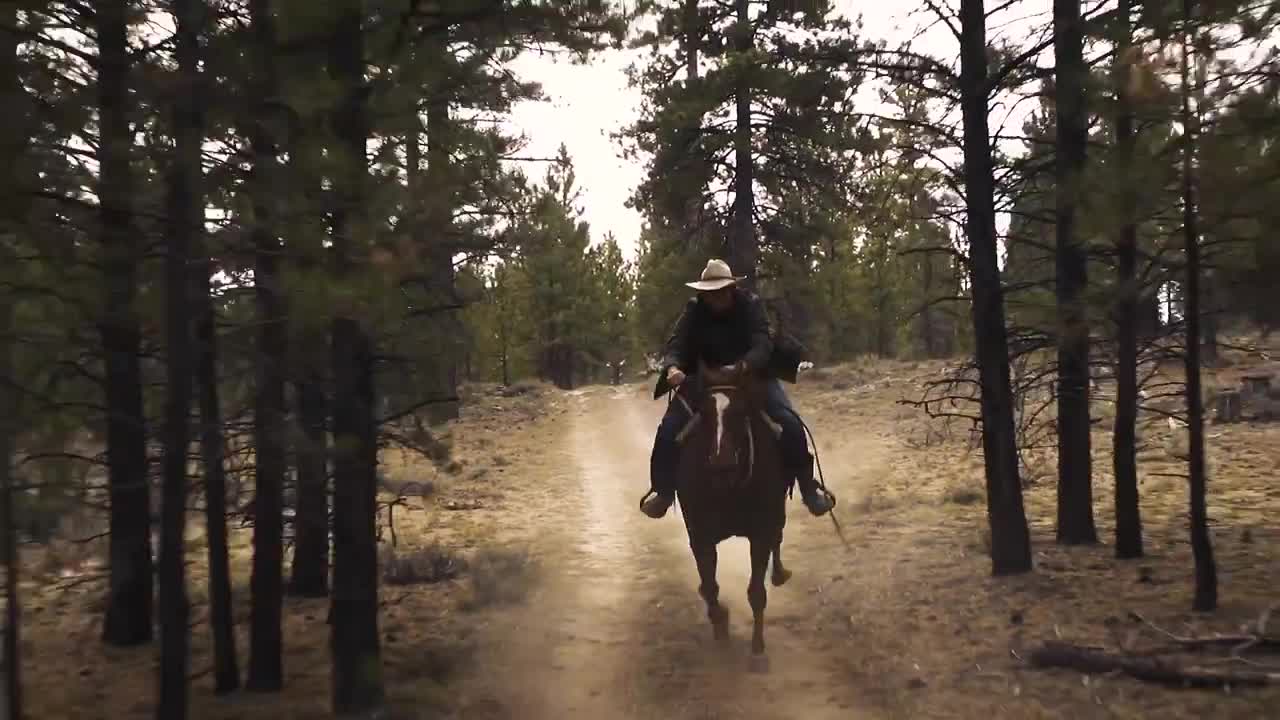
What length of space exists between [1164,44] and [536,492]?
50.0 feet

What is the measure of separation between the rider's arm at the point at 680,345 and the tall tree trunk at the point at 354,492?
9.97 feet

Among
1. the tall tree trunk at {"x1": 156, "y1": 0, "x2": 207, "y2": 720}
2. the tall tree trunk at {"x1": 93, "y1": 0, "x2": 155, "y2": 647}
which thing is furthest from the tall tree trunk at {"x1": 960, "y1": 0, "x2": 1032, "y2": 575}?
the tall tree trunk at {"x1": 93, "y1": 0, "x2": 155, "y2": 647}

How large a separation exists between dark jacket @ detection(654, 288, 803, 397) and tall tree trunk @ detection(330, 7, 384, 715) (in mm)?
3099

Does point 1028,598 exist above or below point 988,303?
below

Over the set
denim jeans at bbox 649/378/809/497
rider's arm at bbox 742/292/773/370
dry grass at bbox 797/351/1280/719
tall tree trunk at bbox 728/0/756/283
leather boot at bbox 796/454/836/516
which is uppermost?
tall tree trunk at bbox 728/0/756/283

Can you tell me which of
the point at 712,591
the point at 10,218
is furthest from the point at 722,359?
the point at 10,218

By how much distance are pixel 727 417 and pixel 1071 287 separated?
4.79 meters

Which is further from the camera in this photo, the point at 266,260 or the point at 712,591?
the point at 712,591

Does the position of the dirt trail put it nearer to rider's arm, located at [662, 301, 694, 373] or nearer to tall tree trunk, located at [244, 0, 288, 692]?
rider's arm, located at [662, 301, 694, 373]

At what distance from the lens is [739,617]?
34.7 ft

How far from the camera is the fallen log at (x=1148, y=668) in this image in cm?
669

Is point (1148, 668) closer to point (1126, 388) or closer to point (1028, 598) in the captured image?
point (1028, 598)

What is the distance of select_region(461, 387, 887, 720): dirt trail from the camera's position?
7.83 m

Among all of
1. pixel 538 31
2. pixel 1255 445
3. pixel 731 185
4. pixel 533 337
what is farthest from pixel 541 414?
pixel 538 31
